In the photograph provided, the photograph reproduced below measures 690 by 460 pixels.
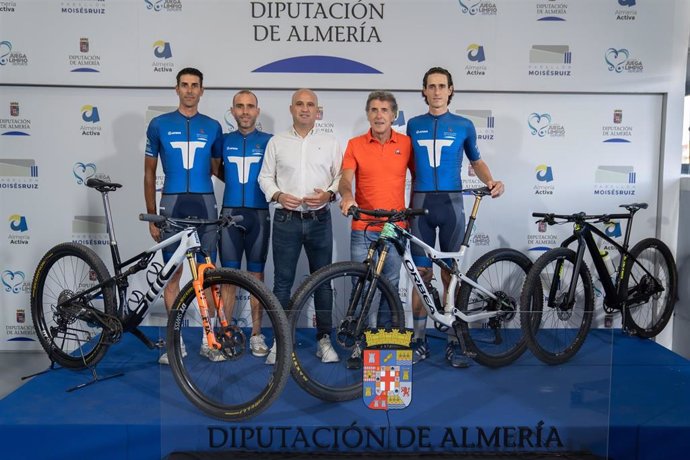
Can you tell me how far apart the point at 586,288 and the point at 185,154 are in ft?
7.81

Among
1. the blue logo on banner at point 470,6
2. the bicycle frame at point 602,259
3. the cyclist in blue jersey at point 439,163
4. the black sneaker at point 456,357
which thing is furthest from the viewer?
the blue logo on banner at point 470,6

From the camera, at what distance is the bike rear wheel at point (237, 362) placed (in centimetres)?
240

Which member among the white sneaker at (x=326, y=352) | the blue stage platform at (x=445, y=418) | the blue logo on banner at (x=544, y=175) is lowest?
the blue stage platform at (x=445, y=418)

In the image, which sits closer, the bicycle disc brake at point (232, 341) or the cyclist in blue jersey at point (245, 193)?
the bicycle disc brake at point (232, 341)

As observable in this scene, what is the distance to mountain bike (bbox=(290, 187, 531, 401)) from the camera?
2416mm

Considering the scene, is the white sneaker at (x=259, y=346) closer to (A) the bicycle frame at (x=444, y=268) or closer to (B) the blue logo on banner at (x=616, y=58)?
(A) the bicycle frame at (x=444, y=268)

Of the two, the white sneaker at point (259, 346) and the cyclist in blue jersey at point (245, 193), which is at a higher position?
the cyclist in blue jersey at point (245, 193)

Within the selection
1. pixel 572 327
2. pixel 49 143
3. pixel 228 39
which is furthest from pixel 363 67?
pixel 572 327

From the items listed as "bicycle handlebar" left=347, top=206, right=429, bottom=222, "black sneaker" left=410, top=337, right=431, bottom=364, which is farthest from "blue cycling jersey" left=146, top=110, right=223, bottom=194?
"black sneaker" left=410, top=337, right=431, bottom=364

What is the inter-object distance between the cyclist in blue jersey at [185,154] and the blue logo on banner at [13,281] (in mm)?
1462

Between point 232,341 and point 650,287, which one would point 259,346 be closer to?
point 232,341

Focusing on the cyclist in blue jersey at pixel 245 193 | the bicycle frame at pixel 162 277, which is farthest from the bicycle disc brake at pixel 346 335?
the cyclist in blue jersey at pixel 245 193

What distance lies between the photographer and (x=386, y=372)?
7.38ft

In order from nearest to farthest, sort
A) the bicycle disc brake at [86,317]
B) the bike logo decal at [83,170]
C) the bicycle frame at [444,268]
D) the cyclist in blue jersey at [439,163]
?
the bicycle frame at [444,268]
the bicycle disc brake at [86,317]
the cyclist in blue jersey at [439,163]
the bike logo decal at [83,170]
